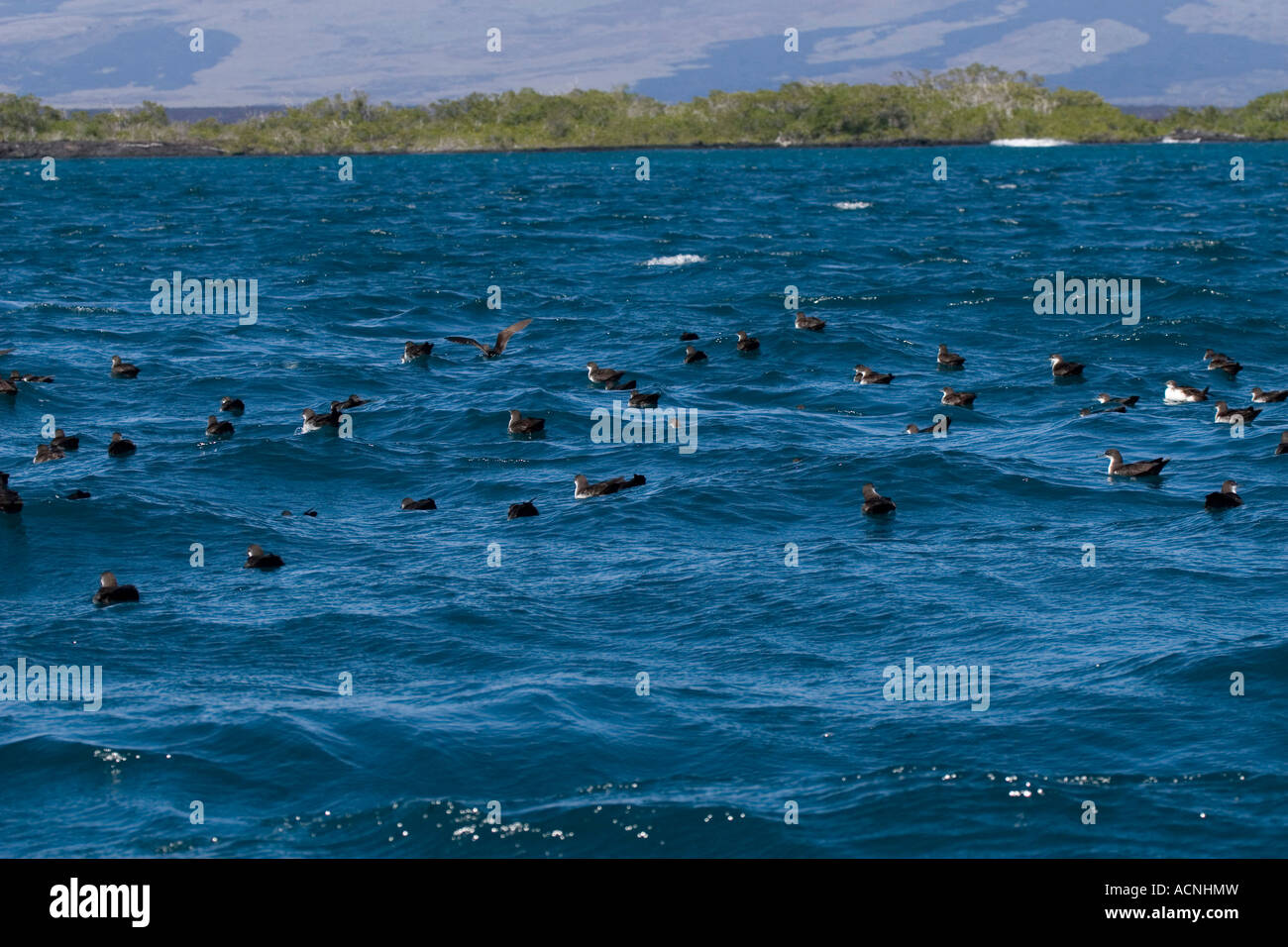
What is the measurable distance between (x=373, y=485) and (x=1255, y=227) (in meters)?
42.2

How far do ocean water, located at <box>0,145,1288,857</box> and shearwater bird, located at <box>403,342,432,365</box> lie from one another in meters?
0.28

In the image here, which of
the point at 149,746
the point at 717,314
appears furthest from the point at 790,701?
the point at 717,314

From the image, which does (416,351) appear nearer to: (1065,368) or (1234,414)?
(1065,368)

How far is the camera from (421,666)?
1390 cm

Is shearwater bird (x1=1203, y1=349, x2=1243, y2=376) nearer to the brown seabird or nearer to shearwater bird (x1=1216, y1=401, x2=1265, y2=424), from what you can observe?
shearwater bird (x1=1216, y1=401, x2=1265, y2=424)

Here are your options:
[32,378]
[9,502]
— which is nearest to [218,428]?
[9,502]

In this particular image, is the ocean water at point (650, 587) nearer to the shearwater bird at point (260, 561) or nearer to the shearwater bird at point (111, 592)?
the shearwater bird at point (111, 592)

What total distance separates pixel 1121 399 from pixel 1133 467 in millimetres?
5089

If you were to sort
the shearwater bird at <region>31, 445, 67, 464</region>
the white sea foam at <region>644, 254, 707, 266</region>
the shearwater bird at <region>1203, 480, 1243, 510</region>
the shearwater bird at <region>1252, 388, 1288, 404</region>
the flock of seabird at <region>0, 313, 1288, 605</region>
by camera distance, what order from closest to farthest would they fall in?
the shearwater bird at <region>1203, 480, 1243, 510</region>
the flock of seabird at <region>0, 313, 1288, 605</region>
the shearwater bird at <region>31, 445, 67, 464</region>
the shearwater bird at <region>1252, 388, 1288, 404</region>
the white sea foam at <region>644, 254, 707, 266</region>

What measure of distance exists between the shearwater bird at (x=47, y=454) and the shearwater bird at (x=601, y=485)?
314 inches

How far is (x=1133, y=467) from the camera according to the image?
20141 mm

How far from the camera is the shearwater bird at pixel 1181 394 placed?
81.4ft

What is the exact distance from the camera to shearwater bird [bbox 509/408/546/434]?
76.3ft

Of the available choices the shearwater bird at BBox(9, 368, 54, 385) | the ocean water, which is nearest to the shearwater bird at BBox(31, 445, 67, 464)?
the ocean water
